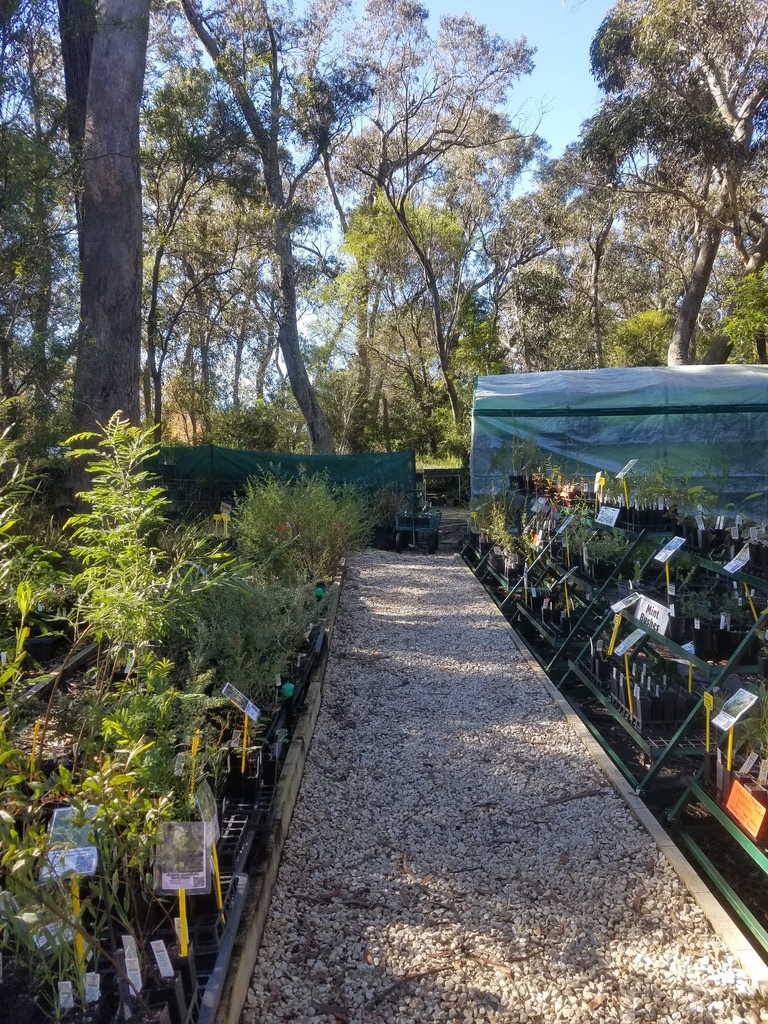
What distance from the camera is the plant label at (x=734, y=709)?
8.03 feet

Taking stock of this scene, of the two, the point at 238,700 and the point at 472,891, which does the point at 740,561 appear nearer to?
the point at 472,891

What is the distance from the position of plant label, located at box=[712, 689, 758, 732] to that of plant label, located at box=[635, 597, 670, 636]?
26.8 inches

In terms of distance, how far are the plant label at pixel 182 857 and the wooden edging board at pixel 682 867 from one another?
1667 millimetres

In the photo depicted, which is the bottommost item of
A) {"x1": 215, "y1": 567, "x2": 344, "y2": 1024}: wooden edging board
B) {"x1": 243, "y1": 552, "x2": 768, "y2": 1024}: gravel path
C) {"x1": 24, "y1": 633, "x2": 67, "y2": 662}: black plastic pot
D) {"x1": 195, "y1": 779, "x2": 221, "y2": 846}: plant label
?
{"x1": 243, "y1": 552, "x2": 768, "y2": 1024}: gravel path

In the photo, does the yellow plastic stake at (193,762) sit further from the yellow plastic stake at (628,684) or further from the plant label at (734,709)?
the yellow plastic stake at (628,684)

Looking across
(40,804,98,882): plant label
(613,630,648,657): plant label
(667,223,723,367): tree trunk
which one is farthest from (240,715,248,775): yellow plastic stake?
(667,223,723,367): tree trunk

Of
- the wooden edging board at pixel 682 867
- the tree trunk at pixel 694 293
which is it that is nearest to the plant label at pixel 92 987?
the wooden edging board at pixel 682 867

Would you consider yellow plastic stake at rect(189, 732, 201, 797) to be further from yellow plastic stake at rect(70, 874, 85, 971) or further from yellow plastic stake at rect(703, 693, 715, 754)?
yellow plastic stake at rect(703, 693, 715, 754)

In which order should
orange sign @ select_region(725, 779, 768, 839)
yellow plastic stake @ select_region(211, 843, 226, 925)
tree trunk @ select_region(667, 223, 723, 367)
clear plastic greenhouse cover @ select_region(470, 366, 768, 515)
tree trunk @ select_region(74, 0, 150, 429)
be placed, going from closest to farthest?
yellow plastic stake @ select_region(211, 843, 226, 925)
orange sign @ select_region(725, 779, 768, 839)
tree trunk @ select_region(74, 0, 150, 429)
clear plastic greenhouse cover @ select_region(470, 366, 768, 515)
tree trunk @ select_region(667, 223, 723, 367)

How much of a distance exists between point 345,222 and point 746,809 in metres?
23.6

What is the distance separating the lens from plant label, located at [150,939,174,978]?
61.9 inches

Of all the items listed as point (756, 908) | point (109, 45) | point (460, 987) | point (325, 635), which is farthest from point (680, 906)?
point (109, 45)

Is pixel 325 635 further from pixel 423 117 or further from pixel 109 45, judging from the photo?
pixel 423 117

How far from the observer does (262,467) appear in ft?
36.9
